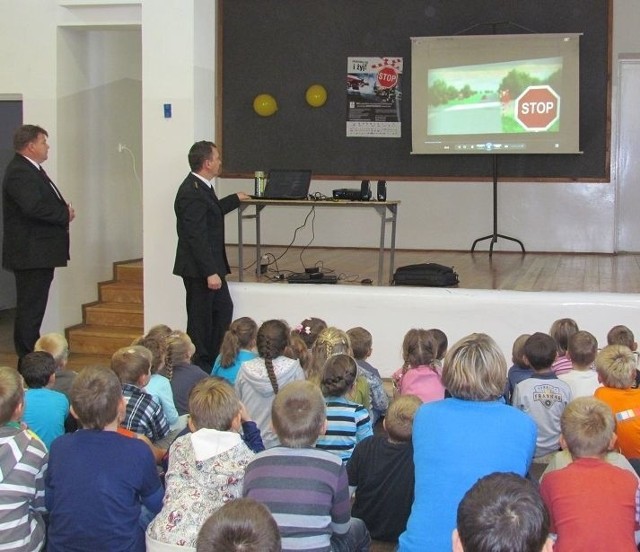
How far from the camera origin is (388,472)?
281cm

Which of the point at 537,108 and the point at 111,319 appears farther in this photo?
the point at 537,108

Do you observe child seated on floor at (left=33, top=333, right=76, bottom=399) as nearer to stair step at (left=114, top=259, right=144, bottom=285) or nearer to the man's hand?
the man's hand

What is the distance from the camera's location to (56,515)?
243cm

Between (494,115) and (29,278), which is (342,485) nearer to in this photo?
(29,278)

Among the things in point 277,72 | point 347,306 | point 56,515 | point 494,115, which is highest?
point 277,72

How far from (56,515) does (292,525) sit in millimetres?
678

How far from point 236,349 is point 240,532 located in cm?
278

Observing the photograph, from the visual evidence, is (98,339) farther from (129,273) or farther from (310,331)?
A: (310,331)

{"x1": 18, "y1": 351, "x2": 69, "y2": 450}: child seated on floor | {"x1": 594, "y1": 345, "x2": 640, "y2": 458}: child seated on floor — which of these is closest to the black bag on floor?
{"x1": 594, "y1": 345, "x2": 640, "y2": 458}: child seated on floor

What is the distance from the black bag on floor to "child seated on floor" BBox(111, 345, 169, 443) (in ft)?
10.7

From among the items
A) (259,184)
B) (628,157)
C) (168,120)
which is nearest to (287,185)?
(259,184)

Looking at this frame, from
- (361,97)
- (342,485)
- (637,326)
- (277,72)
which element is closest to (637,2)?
(361,97)

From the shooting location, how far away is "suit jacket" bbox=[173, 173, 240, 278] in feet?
18.1

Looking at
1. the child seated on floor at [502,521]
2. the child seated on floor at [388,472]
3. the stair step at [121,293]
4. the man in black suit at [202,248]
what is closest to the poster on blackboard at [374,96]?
the stair step at [121,293]
